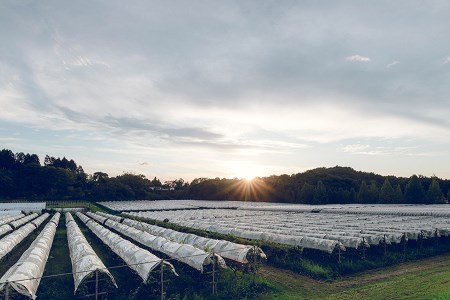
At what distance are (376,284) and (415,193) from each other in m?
61.9

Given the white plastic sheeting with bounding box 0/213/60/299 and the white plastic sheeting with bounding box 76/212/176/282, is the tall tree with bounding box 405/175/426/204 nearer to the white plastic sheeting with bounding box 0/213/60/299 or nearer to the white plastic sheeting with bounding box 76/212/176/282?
the white plastic sheeting with bounding box 76/212/176/282

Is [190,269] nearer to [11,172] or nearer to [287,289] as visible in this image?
[287,289]

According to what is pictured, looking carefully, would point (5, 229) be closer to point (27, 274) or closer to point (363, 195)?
point (27, 274)

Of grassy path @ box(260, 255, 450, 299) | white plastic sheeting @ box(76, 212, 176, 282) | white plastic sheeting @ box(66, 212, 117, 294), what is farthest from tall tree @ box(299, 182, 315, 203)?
white plastic sheeting @ box(66, 212, 117, 294)

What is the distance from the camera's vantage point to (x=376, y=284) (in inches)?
607

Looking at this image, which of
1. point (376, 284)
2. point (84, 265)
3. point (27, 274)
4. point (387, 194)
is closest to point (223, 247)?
point (84, 265)

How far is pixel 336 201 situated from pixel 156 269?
72057mm

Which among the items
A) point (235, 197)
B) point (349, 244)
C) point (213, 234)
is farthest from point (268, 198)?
point (349, 244)

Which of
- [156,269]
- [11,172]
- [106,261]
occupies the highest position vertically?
[11,172]

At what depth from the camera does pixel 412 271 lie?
17.9 metres

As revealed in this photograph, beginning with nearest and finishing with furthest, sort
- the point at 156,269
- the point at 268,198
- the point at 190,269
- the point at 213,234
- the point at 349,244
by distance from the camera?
the point at 156,269
the point at 190,269
the point at 349,244
the point at 213,234
the point at 268,198

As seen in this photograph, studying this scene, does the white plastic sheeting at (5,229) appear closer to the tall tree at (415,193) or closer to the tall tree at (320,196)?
the tall tree at (320,196)

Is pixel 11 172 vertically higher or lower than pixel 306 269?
higher

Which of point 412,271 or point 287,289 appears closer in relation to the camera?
point 287,289
